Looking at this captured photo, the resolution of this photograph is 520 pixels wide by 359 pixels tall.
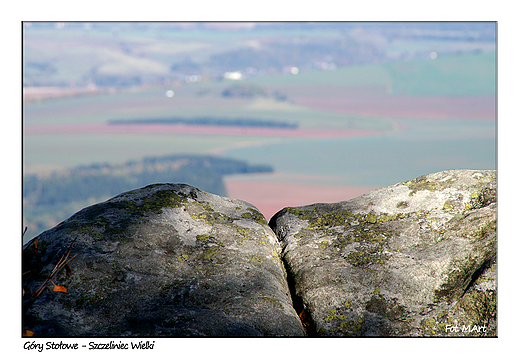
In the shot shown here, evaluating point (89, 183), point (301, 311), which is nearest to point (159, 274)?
point (301, 311)

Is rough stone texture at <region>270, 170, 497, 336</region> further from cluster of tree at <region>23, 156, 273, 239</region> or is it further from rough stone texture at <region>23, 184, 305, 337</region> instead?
cluster of tree at <region>23, 156, 273, 239</region>

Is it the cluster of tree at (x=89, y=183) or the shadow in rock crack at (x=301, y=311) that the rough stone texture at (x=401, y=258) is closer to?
the shadow in rock crack at (x=301, y=311)

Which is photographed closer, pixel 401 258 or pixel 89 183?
pixel 401 258

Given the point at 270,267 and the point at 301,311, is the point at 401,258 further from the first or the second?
the point at 270,267

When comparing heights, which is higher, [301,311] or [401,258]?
[401,258]

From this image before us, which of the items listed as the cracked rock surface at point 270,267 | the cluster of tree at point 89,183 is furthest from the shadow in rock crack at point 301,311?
the cluster of tree at point 89,183
